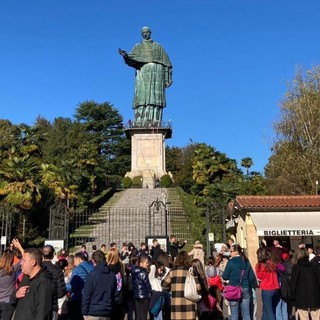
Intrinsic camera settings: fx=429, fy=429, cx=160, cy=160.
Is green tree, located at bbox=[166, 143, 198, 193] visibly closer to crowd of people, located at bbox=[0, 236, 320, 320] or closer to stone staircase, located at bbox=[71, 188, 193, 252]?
stone staircase, located at bbox=[71, 188, 193, 252]

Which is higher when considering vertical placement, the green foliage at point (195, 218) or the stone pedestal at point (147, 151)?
the stone pedestal at point (147, 151)

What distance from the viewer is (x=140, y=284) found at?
705 centimetres

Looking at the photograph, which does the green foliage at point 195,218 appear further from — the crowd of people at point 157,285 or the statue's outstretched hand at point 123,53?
the statue's outstretched hand at point 123,53

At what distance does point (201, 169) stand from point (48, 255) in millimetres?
27545

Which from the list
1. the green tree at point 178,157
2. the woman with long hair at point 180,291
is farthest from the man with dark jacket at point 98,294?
the green tree at point 178,157

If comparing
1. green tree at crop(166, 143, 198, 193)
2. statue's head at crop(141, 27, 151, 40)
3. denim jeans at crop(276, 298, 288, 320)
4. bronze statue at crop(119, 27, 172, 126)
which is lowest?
denim jeans at crop(276, 298, 288, 320)

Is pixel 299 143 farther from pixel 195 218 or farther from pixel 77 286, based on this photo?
pixel 77 286

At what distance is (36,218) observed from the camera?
22.4m

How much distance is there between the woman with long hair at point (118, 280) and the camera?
662cm

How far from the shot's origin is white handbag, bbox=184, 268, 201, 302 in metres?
5.46

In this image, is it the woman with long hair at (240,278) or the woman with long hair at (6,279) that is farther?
the woman with long hair at (240,278)

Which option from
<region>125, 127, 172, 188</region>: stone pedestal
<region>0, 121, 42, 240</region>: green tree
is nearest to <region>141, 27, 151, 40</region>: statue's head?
<region>125, 127, 172, 188</region>: stone pedestal

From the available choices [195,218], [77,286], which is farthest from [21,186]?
[77,286]

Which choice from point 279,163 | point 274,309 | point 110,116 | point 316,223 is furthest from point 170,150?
point 274,309
